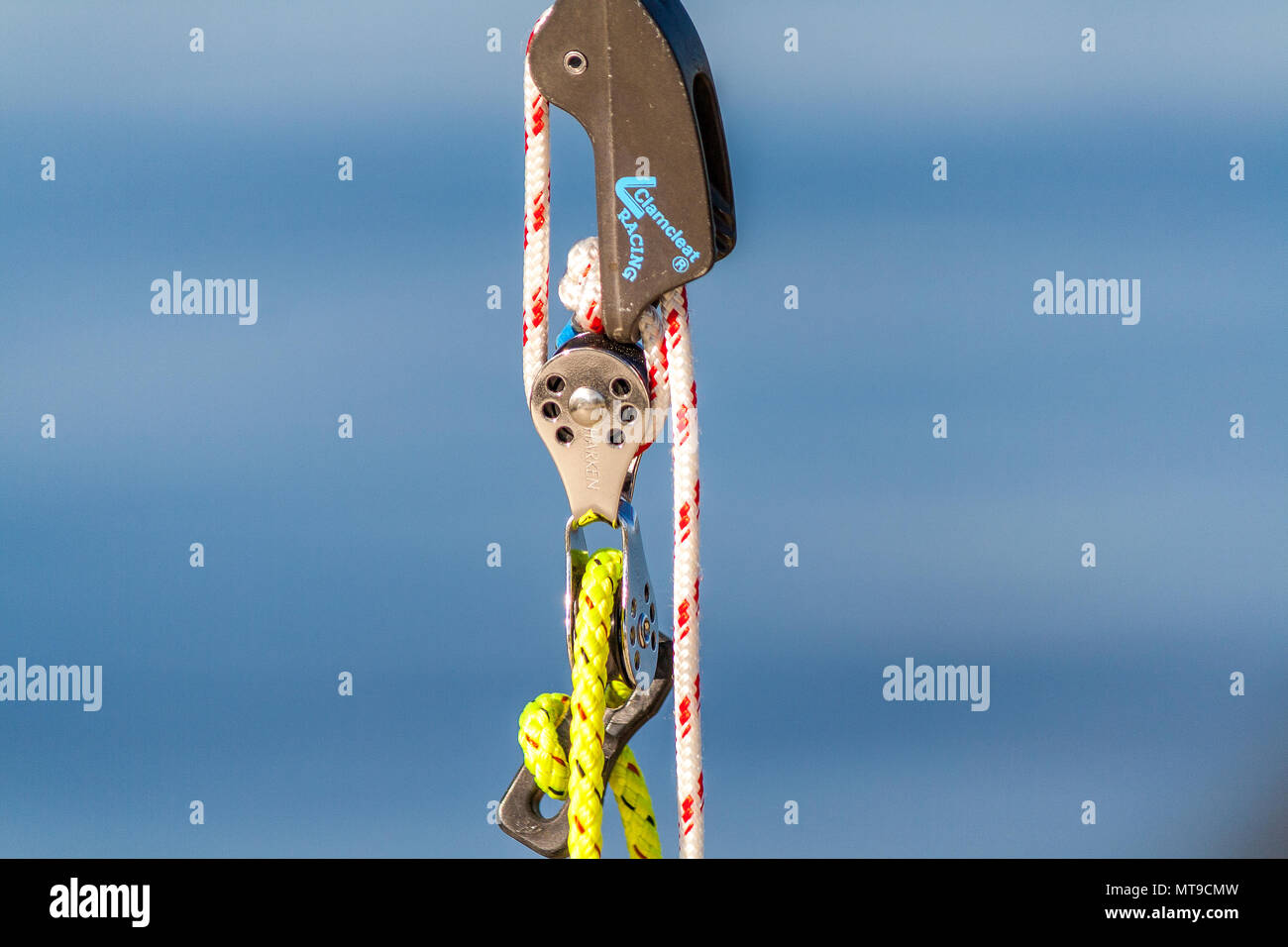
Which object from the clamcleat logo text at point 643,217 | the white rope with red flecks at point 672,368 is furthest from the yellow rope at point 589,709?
the clamcleat logo text at point 643,217

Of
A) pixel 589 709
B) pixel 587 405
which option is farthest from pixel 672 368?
pixel 589 709

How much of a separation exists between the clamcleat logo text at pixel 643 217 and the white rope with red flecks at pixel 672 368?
0.03 meters

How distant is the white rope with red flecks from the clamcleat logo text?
27 mm

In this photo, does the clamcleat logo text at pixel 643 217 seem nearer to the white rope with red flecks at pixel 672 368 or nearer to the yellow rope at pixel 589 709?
the white rope with red flecks at pixel 672 368

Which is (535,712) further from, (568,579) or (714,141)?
(714,141)

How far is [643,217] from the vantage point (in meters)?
0.74

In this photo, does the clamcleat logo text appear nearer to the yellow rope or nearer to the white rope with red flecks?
the white rope with red flecks

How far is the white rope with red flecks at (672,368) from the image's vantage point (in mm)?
759

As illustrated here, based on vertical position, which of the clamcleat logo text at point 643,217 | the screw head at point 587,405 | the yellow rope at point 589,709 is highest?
the clamcleat logo text at point 643,217

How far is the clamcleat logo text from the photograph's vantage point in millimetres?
734

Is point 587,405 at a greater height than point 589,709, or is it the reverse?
point 587,405

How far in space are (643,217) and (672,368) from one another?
82 mm

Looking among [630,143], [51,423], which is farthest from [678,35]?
[51,423]

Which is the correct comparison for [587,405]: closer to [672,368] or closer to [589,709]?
[672,368]
